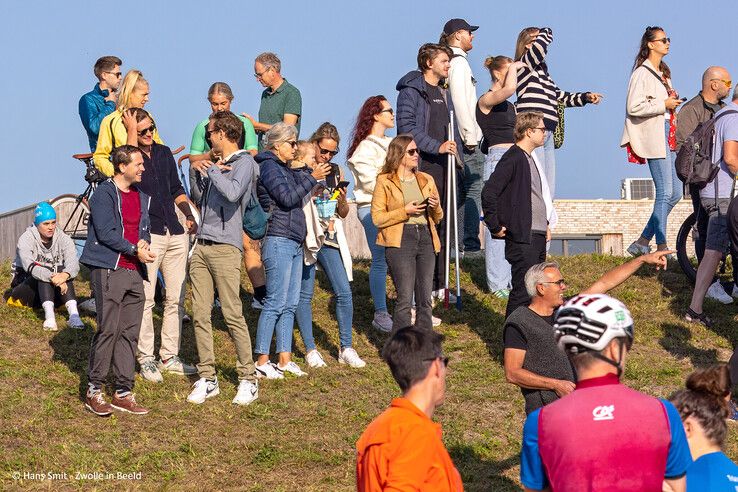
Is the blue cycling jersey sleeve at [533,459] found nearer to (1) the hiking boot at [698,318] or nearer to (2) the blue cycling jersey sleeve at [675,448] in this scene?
(2) the blue cycling jersey sleeve at [675,448]

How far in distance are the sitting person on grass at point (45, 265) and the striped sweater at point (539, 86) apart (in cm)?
546

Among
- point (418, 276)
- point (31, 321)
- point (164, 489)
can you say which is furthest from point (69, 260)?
point (164, 489)

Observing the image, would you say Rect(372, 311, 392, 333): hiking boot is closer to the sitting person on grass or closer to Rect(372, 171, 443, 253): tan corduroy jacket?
Rect(372, 171, 443, 253): tan corduroy jacket

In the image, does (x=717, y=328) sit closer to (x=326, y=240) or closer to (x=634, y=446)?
(x=326, y=240)

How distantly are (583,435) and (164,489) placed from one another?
4717 mm

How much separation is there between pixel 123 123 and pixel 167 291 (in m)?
1.68

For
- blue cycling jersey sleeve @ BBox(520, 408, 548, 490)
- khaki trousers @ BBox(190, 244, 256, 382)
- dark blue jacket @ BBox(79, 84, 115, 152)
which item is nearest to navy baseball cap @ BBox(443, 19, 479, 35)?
dark blue jacket @ BBox(79, 84, 115, 152)

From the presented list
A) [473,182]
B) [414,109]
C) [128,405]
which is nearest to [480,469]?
[128,405]

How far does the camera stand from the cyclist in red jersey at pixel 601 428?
4.72 meters

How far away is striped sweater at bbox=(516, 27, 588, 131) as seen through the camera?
13508 mm

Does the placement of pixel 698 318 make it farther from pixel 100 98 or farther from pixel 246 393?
pixel 100 98

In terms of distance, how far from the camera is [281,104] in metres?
13.5

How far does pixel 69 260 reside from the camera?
44.4ft

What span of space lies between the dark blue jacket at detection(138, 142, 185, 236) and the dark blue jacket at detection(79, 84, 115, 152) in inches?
54.5
